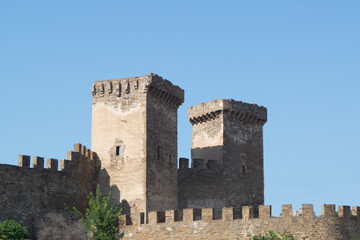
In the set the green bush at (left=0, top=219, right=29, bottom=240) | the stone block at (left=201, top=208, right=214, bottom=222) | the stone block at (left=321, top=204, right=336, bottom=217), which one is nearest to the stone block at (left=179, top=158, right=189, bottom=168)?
→ the stone block at (left=201, top=208, right=214, bottom=222)

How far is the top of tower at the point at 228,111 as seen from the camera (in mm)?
40938

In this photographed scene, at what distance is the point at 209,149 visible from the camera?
4122cm

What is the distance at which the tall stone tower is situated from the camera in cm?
3342

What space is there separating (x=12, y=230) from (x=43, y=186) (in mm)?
3216

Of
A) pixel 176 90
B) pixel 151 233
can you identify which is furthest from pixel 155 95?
pixel 151 233

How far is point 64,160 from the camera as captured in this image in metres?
32.3

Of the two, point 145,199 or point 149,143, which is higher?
point 149,143

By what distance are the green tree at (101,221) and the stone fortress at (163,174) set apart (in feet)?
2.04

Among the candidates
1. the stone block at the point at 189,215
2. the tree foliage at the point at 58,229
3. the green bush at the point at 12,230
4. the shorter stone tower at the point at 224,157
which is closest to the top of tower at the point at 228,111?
the shorter stone tower at the point at 224,157

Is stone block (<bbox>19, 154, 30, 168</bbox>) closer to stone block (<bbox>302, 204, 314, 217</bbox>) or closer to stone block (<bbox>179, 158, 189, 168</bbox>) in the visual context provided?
stone block (<bbox>179, 158, 189, 168</bbox>)

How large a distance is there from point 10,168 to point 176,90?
10.6 meters

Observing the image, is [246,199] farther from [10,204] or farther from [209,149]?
[10,204]

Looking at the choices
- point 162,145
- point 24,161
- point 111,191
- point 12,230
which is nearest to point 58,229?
point 12,230

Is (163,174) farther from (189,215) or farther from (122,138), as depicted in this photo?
(189,215)
